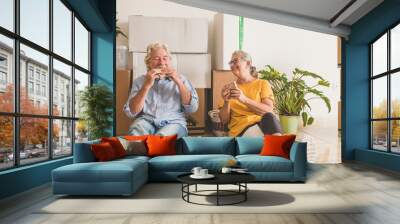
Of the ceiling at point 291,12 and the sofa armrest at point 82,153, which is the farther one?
the ceiling at point 291,12

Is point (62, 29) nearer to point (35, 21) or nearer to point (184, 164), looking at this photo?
point (35, 21)

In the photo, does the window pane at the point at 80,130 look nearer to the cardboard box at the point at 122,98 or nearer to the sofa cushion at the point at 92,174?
the cardboard box at the point at 122,98

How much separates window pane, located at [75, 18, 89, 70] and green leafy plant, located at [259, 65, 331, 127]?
3.90 metres

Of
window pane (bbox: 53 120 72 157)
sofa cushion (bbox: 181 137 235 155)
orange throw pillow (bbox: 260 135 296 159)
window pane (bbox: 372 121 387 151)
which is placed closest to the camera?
orange throw pillow (bbox: 260 135 296 159)

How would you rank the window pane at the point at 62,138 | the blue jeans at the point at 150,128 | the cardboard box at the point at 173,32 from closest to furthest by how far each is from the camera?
the window pane at the point at 62,138, the blue jeans at the point at 150,128, the cardboard box at the point at 173,32

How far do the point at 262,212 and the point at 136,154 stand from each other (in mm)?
2927

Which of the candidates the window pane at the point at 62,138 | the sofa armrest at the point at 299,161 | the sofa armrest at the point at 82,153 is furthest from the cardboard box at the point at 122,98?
the sofa armrest at the point at 299,161

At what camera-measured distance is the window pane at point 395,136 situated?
730 centimetres

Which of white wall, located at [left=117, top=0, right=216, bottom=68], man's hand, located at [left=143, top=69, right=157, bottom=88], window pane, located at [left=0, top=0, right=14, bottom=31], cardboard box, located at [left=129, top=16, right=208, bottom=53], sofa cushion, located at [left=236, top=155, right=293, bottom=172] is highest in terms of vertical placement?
white wall, located at [left=117, top=0, right=216, bottom=68]

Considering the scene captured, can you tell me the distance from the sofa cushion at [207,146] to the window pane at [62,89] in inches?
82.4

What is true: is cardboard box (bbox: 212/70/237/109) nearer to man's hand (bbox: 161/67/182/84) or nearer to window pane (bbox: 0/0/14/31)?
man's hand (bbox: 161/67/182/84)

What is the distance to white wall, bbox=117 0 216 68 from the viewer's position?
344 inches

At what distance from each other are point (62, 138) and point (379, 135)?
21.2 ft

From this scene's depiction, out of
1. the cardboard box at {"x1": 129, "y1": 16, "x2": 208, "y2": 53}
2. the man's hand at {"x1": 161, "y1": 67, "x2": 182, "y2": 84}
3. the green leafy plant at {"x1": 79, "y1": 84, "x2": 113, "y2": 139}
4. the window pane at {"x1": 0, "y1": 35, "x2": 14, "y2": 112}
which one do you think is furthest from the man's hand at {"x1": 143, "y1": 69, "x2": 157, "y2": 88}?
the window pane at {"x1": 0, "y1": 35, "x2": 14, "y2": 112}
